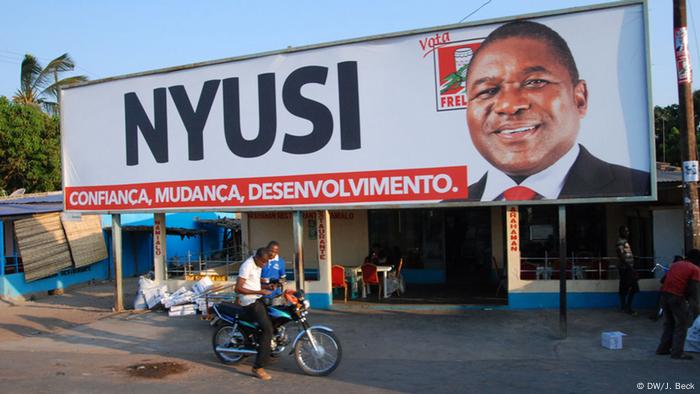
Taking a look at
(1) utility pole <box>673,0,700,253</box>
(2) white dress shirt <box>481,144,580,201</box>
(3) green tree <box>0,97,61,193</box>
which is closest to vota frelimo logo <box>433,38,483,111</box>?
(2) white dress shirt <box>481,144,580,201</box>

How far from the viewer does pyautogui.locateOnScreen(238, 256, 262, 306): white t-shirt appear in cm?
787

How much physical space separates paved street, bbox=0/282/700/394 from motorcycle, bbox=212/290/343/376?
197mm

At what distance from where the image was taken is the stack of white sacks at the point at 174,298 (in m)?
12.4

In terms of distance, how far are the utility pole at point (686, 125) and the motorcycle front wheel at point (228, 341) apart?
7382mm

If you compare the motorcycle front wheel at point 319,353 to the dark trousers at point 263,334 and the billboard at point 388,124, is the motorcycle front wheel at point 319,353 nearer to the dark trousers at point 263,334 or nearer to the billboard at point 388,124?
the dark trousers at point 263,334

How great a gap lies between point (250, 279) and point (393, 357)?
2503mm

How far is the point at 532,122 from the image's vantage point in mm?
9695

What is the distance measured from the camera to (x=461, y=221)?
16.3 meters

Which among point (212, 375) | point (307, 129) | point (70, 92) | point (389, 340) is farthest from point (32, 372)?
point (70, 92)

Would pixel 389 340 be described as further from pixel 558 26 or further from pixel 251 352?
pixel 558 26

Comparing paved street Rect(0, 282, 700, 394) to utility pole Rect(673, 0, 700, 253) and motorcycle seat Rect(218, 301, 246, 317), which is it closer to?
motorcycle seat Rect(218, 301, 246, 317)

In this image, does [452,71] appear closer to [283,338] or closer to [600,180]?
[600,180]

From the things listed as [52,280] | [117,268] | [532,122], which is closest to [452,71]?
[532,122]

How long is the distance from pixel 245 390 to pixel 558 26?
7.53 metres
